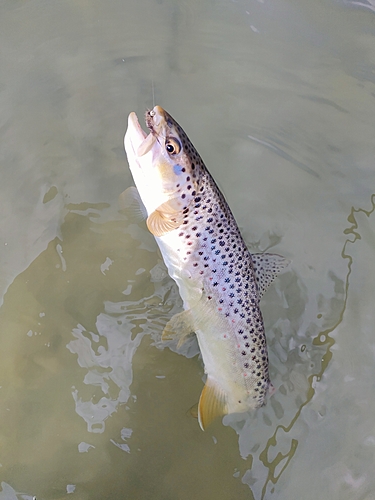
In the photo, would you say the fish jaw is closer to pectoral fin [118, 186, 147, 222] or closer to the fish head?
the fish head

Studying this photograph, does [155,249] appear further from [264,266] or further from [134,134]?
[134,134]

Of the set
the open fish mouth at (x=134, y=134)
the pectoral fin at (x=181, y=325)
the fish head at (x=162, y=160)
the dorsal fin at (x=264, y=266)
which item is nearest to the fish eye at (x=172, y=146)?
the fish head at (x=162, y=160)

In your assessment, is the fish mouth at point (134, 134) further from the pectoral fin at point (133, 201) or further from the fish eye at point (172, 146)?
the pectoral fin at point (133, 201)

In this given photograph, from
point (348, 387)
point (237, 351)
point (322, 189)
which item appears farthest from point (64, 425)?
point (322, 189)

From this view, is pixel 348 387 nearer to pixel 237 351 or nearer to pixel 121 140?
pixel 237 351

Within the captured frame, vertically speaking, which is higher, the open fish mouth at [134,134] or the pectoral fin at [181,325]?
the open fish mouth at [134,134]

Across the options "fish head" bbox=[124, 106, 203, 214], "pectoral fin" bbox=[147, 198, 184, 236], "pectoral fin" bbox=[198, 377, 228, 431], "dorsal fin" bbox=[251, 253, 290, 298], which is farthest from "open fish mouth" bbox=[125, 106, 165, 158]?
"pectoral fin" bbox=[198, 377, 228, 431]

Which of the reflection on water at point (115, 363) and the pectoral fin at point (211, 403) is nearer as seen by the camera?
the pectoral fin at point (211, 403)

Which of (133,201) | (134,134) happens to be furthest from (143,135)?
(133,201)

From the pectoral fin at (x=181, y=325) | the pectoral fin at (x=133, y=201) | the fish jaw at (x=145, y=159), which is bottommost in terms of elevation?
the pectoral fin at (x=181, y=325)

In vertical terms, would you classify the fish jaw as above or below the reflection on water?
above
